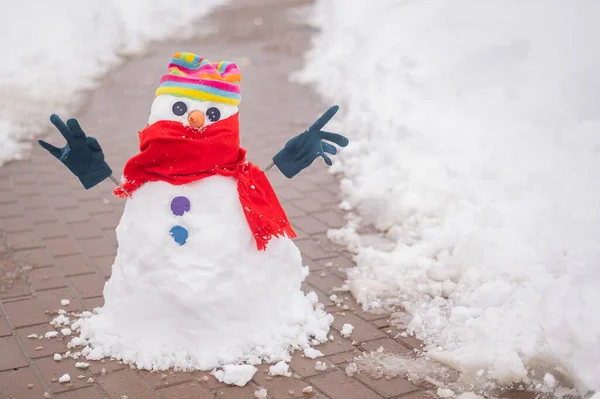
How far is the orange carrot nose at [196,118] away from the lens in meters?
3.49

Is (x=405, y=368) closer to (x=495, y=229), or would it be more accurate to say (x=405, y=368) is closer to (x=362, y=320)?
(x=362, y=320)

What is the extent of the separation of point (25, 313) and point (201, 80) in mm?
1726

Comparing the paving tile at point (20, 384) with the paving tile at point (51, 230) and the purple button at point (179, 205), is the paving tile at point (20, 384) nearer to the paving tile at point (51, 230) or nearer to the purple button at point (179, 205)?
the purple button at point (179, 205)

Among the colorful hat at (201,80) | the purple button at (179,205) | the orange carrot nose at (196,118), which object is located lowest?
the purple button at (179,205)

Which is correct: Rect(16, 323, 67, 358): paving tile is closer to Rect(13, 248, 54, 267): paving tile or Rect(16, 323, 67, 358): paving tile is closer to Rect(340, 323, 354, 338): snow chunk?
Rect(13, 248, 54, 267): paving tile

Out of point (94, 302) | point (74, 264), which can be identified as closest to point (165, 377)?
point (94, 302)

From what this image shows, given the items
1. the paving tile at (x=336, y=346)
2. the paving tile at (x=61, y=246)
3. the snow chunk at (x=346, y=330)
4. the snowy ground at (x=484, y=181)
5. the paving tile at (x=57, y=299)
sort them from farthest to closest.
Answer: the paving tile at (x=61, y=246)
the paving tile at (x=57, y=299)
the snow chunk at (x=346, y=330)
the paving tile at (x=336, y=346)
the snowy ground at (x=484, y=181)

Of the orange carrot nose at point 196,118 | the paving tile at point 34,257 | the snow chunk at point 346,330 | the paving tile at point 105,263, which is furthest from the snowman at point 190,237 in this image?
the paving tile at point 34,257

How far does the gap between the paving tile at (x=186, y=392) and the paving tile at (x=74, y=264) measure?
1484 mm

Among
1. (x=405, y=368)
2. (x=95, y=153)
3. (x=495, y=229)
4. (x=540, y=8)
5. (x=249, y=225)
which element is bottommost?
(x=405, y=368)

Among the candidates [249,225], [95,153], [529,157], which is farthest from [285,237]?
[529,157]

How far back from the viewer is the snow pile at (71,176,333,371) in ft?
11.7

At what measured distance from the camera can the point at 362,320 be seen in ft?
13.6

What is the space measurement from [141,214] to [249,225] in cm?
55
